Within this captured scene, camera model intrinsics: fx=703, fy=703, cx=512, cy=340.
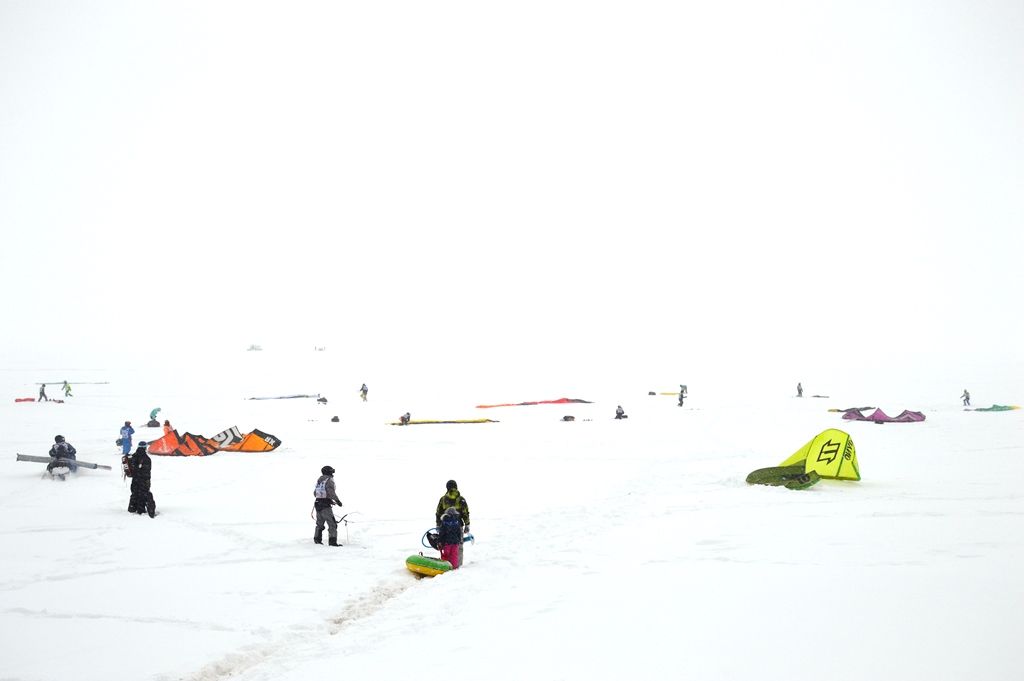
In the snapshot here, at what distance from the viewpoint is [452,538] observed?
11.4 metres

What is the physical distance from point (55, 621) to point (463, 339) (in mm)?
103257

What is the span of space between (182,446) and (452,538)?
16.6 meters

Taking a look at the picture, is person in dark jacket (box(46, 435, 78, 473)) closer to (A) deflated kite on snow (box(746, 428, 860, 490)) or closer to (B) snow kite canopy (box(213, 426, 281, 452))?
(B) snow kite canopy (box(213, 426, 281, 452))

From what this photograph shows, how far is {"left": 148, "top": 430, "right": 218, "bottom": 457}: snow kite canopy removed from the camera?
24.3 m

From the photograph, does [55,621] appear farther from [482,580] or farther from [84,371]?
[84,371]

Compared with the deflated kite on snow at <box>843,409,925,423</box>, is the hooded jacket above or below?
below

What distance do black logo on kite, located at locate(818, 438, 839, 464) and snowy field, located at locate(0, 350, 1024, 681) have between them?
0.62 m

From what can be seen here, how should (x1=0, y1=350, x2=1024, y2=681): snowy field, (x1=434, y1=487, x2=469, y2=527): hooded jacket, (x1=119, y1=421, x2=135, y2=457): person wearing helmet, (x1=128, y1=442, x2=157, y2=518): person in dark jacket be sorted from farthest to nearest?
1. (x1=119, y1=421, x2=135, y2=457): person wearing helmet
2. (x1=128, y1=442, x2=157, y2=518): person in dark jacket
3. (x1=434, y1=487, x2=469, y2=527): hooded jacket
4. (x1=0, y1=350, x2=1024, y2=681): snowy field

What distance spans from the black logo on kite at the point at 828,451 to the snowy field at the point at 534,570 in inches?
24.4

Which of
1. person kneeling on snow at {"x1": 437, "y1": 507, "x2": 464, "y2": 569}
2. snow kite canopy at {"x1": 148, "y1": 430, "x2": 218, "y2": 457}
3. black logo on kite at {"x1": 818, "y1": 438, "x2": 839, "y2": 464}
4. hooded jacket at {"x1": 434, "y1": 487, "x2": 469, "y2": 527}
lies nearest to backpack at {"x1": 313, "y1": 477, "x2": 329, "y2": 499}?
hooded jacket at {"x1": 434, "y1": 487, "x2": 469, "y2": 527}

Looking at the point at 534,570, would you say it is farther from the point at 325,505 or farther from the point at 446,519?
the point at 325,505

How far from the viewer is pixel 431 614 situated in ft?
30.0

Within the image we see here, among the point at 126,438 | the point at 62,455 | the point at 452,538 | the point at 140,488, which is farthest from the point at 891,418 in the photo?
the point at 62,455

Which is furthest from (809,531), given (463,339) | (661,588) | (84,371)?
(463,339)
